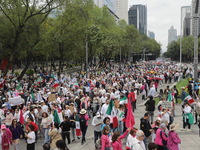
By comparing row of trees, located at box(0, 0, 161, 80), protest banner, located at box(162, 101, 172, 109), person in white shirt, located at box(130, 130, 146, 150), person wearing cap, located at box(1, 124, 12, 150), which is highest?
row of trees, located at box(0, 0, 161, 80)

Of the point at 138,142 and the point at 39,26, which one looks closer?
the point at 138,142

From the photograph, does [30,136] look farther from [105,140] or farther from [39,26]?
[39,26]

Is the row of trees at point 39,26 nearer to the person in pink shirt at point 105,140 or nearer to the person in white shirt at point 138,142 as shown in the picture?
the person in pink shirt at point 105,140

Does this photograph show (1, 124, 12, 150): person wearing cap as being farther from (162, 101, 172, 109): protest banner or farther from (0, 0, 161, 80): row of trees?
(0, 0, 161, 80): row of trees

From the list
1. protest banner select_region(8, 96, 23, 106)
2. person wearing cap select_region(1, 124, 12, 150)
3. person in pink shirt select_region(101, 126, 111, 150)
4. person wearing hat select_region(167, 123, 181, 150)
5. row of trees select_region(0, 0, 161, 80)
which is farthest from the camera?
row of trees select_region(0, 0, 161, 80)

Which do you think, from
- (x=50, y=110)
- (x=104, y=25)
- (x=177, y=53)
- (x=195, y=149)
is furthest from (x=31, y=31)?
(x=177, y=53)

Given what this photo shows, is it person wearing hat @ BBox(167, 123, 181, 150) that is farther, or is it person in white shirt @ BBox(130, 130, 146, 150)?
person wearing hat @ BBox(167, 123, 181, 150)

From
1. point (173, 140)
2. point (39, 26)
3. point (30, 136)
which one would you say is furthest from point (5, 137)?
point (39, 26)

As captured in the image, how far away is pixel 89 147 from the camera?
930cm

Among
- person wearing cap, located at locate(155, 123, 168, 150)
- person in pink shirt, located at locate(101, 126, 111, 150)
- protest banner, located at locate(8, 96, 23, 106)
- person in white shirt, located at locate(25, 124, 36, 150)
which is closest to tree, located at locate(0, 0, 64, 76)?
protest banner, located at locate(8, 96, 23, 106)

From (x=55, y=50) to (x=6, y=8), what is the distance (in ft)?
38.8

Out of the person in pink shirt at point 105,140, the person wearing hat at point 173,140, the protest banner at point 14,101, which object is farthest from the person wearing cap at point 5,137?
the protest banner at point 14,101

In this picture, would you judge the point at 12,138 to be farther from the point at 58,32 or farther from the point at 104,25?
the point at 104,25

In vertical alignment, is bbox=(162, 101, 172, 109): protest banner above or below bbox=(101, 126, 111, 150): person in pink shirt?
above
